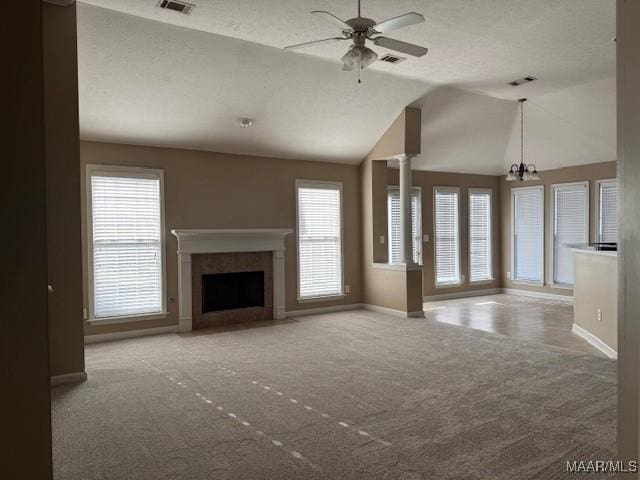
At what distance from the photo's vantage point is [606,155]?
8008 mm

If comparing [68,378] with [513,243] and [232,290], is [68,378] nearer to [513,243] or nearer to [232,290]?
[232,290]

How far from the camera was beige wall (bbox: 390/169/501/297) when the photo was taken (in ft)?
29.7

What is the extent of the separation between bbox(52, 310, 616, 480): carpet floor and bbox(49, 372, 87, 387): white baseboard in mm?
111

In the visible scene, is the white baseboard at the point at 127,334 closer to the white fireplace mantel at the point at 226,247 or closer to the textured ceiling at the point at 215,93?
the white fireplace mantel at the point at 226,247

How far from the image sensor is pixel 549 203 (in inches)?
361

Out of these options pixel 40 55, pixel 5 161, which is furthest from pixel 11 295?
pixel 40 55

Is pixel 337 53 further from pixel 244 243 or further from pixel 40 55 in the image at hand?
pixel 40 55

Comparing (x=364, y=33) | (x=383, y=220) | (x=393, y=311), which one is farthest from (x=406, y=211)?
(x=364, y=33)

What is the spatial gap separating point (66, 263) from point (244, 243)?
9.78 ft

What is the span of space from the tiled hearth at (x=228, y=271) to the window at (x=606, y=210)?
20.2 ft

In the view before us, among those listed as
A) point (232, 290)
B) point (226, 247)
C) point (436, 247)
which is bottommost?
point (232, 290)

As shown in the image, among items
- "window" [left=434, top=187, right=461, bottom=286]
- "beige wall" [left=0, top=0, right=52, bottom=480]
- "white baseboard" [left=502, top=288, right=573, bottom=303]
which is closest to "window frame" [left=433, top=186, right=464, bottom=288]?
"window" [left=434, top=187, right=461, bottom=286]

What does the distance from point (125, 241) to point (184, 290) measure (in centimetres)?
107

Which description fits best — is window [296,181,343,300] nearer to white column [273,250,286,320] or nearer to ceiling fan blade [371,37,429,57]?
white column [273,250,286,320]
